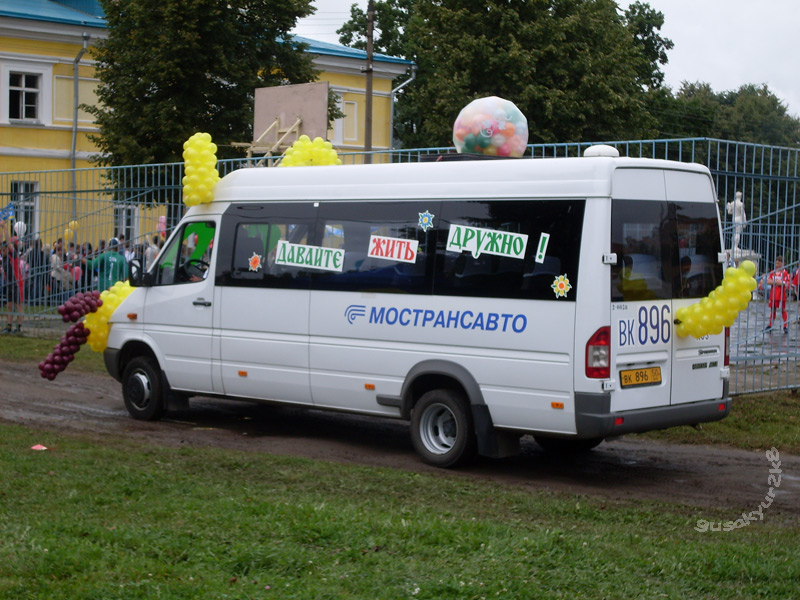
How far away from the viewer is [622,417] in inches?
322

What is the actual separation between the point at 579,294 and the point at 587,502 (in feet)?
5.16

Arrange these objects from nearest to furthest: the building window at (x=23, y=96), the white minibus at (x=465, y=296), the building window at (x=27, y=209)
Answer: the white minibus at (x=465, y=296) → the building window at (x=27, y=209) → the building window at (x=23, y=96)

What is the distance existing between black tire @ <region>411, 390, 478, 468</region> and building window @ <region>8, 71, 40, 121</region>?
33537 millimetres

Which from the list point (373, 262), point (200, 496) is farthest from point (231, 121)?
point (200, 496)

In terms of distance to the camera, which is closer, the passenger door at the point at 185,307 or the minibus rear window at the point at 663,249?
the minibus rear window at the point at 663,249

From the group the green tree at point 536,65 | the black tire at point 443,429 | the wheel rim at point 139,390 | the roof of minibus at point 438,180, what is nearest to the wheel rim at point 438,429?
the black tire at point 443,429

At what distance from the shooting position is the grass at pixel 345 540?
5.30m

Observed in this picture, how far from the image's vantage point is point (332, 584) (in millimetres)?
5316

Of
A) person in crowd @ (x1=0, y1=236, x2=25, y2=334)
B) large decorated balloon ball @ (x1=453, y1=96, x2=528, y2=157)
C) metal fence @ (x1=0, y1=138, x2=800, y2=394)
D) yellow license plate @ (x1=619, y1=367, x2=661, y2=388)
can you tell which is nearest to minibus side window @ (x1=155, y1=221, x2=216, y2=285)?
metal fence @ (x1=0, y1=138, x2=800, y2=394)

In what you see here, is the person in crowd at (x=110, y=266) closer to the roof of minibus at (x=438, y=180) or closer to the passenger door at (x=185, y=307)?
the passenger door at (x=185, y=307)

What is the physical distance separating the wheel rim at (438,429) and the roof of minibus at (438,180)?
74.0 inches

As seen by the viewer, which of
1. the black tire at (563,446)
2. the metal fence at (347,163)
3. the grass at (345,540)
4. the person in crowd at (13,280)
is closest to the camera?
the grass at (345,540)

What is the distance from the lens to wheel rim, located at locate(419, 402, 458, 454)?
30.3 feet

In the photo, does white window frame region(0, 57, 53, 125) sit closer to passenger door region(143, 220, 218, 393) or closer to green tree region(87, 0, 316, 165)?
green tree region(87, 0, 316, 165)
